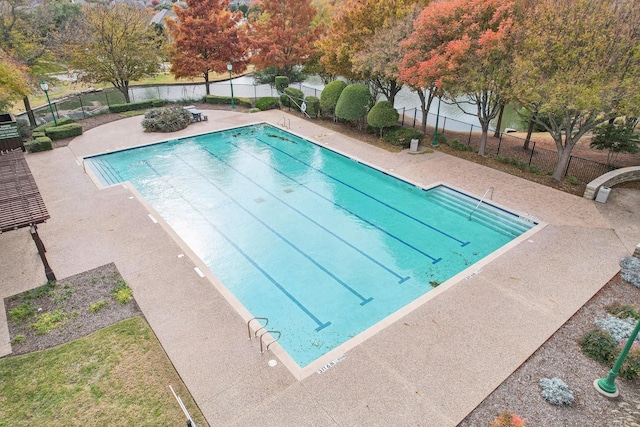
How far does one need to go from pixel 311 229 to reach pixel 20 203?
311 inches

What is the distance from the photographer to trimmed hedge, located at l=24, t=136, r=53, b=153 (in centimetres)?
1895

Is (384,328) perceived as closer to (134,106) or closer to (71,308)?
(71,308)

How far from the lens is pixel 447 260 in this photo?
1172 cm

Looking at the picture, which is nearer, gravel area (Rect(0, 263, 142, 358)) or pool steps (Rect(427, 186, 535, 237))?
gravel area (Rect(0, 263, 142, 358))

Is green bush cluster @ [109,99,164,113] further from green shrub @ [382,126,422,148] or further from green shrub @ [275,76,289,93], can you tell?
green shrub @ [382,126,422,148]

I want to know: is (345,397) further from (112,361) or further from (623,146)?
(623,146)

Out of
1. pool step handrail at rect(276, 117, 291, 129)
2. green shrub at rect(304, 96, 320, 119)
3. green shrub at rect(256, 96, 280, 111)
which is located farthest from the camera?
green shrub at rect(256, 96, 280, 111)

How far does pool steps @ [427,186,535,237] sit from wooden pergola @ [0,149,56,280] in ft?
40.2

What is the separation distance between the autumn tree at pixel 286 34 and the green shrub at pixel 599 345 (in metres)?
22.9

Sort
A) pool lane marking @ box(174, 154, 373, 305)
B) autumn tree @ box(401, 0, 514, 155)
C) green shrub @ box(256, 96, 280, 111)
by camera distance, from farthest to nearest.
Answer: green shrub @ box(256, 96, 280, 111) → autumn tree @ box(401, 0, 514, 155) → pool lane marking @ box(174, 154, 373, 305)

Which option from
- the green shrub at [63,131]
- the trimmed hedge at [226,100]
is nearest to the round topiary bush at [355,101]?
the trimmed hedge at [226,100]

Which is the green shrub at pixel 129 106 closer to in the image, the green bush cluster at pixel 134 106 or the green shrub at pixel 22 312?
the green bush cluster at pixel 134 106

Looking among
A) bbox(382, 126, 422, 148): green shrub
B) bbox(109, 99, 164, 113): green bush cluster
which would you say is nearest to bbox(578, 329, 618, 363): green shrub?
bbox(382, 126, 422, 148): green shrub

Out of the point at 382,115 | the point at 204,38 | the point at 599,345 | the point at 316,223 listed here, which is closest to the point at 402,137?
the point at 382,115
